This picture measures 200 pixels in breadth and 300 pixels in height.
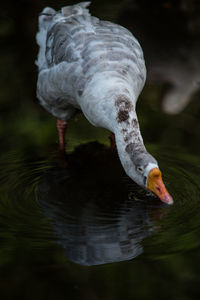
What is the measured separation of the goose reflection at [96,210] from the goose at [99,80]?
1.64 feet

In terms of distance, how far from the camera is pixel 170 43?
30.5 ft

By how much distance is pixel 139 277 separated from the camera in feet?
14.5

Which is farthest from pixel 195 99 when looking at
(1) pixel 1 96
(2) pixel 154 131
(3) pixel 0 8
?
(3) pixel 0 8

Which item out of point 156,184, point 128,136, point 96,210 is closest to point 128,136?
point 128,136

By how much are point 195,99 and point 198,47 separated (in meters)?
1.84

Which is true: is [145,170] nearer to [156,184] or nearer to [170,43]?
[156,184]

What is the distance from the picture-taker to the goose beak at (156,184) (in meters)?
4.61

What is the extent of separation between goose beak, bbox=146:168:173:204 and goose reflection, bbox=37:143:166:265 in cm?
40

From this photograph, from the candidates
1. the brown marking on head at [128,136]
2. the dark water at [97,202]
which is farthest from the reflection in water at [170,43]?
the brown marking on head at [128,136]

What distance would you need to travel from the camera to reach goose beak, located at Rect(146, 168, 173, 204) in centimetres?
461

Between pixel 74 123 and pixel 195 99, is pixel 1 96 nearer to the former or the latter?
pixel 74 123

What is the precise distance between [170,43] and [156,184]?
17.3ft

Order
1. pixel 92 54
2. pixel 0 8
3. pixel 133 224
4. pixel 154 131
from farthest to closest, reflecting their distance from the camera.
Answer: pixel 0 8, pixel 154 131, pixel 92 54, pixel 133 224

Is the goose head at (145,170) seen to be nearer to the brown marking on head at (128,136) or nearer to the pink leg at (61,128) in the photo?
the brown marking on head at (128,136)
